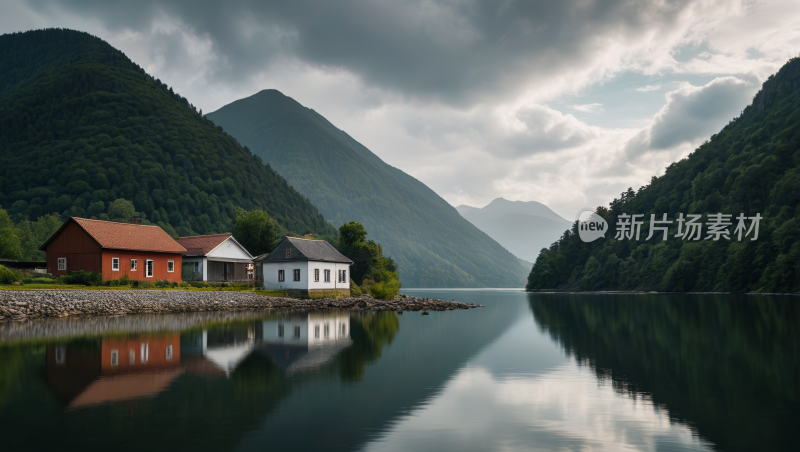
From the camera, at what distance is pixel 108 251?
157 ft

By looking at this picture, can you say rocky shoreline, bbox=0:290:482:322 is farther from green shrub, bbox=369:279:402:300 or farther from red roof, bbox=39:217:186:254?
red roof, bbox=39:217:186:254

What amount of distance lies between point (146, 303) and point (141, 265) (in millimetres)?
11115

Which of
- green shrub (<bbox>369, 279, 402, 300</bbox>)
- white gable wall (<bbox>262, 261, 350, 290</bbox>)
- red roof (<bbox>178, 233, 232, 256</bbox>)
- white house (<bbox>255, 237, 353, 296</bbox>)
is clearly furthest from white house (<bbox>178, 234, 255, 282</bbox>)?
green shrub (<bbox>369, 279, 402, 300</bbox>)

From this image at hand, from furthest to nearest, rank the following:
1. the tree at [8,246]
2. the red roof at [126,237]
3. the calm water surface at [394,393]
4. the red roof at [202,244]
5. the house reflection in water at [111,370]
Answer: the tree at [8,246] < the red roof at [202,244] < the red roof at [126,237] < the house reflection in water at [111,370] < the calm water surface at [394,393]

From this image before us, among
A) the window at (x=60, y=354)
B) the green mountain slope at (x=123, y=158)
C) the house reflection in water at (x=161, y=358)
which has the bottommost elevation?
the house reflection in water at (x=161, y=358)

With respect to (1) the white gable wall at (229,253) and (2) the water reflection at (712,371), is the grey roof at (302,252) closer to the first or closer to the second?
(1) the white gable wall at (229,253)

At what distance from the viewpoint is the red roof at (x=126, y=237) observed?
48.6m

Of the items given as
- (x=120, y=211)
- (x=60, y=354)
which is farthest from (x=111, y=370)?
(x=120, y=211)

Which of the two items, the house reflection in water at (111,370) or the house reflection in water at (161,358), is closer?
the house reflection in water at (111,370)

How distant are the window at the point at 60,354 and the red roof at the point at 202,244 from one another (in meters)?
41.3

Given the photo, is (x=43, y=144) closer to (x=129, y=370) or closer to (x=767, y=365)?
(x=129, y=370)

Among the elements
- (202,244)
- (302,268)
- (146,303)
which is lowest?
(146,303)

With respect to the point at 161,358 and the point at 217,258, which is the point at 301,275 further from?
the point at 161,358

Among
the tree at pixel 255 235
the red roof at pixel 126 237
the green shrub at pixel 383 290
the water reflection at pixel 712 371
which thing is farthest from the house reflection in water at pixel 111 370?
the tree at pixel 255 235
